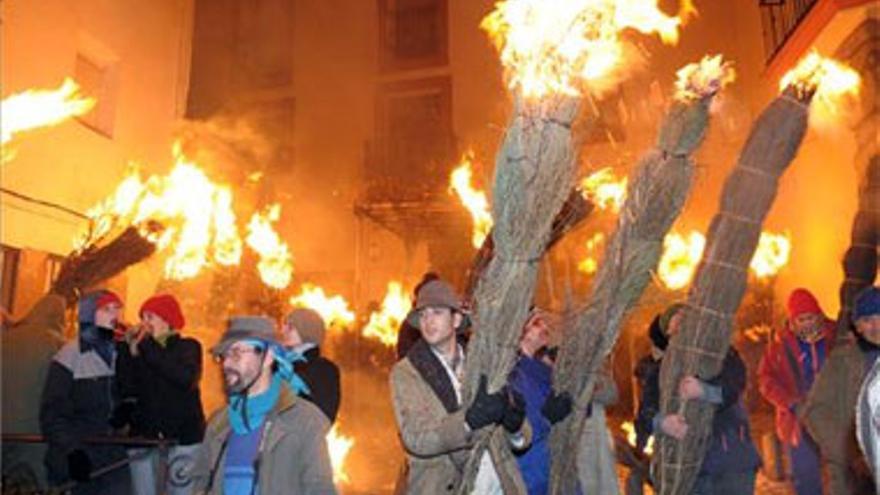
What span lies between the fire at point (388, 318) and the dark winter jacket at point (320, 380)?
1040 cm

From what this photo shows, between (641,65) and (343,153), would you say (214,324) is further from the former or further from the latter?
(641,65)

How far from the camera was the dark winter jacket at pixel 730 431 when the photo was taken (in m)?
4.02

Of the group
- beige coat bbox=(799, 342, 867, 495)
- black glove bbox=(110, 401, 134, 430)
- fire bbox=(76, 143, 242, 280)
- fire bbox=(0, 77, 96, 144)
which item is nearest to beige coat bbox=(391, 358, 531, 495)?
black glove bbox=(110, 401, 134, 430)

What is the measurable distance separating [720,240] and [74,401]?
408cm

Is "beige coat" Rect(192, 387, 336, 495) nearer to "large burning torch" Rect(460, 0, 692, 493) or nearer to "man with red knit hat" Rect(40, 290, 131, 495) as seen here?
"large burning torch" Rect(460, 0, 692, 493)

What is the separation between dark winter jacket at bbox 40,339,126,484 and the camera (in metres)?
4.08

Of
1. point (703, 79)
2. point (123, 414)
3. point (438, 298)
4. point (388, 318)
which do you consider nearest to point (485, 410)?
point (438, 298)

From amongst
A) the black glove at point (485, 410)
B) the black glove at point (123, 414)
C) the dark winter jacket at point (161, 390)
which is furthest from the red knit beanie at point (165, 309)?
the black glove at point (485, 410)

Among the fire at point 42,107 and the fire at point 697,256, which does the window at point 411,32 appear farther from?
the fire at point 42,107

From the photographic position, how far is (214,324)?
37.4ft

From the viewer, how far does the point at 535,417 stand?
360 centimetres

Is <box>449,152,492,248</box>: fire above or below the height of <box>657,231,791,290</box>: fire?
above

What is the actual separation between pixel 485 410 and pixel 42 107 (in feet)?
19.1

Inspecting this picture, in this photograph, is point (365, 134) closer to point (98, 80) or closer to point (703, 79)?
point (98, 80)
